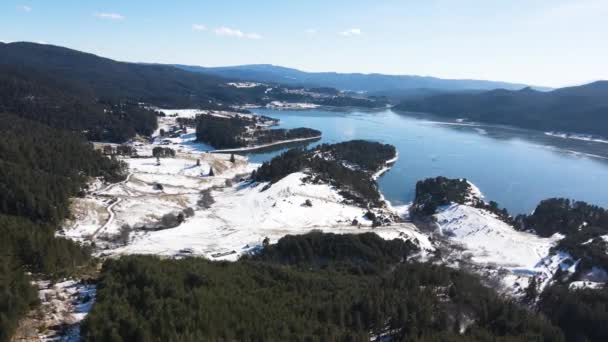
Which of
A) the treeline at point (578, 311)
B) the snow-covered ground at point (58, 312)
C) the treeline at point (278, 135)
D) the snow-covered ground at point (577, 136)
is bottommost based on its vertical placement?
the treeline at point (578, 311)

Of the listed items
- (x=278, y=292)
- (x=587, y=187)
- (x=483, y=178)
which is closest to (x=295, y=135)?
(x=483, y=178)

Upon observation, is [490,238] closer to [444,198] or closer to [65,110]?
[444,198]

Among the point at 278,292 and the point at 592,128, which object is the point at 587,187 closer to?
the point at 278,292

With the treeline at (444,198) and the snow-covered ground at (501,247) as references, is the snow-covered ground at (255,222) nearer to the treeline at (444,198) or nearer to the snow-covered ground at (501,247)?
the snow-covered ground at (501,247)

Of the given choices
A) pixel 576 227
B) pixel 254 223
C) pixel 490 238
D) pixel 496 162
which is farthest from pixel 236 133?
pixel 576 227

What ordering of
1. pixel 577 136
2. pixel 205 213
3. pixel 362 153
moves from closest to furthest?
1. pixel 205 213
2. pixel 362 153
3. pixel 577 136

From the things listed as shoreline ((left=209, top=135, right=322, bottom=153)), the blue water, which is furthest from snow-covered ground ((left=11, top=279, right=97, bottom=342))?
shoreline ((left=209, top=135, right=322, bottom=153))

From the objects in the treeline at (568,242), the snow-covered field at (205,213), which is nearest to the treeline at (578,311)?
the treeline at (568,242)
